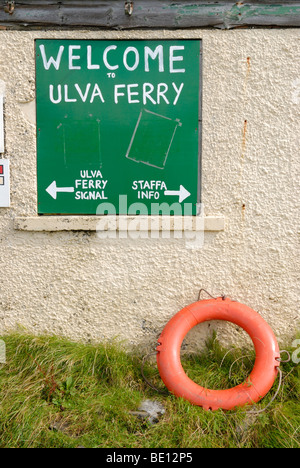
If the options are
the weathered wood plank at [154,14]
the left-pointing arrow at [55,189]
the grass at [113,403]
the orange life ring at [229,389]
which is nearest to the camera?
the grass at [113,403]

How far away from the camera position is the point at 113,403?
8.24 feet

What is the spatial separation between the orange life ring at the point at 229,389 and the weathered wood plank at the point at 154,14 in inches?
82.0

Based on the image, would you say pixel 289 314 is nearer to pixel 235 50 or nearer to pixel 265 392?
pixel 265 392

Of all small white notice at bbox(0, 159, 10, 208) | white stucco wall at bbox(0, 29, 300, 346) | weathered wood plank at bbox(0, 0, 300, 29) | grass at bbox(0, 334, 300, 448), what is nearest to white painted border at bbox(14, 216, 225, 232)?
white stucco wall at bbox(0, 29, 300, 346)

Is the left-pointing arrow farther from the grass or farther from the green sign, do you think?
the grass

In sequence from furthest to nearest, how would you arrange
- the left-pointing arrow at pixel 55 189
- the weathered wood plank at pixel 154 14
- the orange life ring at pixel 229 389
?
the left-pointing arrow at pixel 55 189 → the weathered wood plank at pixel 154 14 → the orange life ring at pixel 229 389

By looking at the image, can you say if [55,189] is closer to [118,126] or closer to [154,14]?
[118,126]

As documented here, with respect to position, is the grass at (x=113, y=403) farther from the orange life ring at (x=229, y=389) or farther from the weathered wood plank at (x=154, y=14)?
the weathered wood plank at (x=154, y=14)

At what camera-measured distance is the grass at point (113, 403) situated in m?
2.29

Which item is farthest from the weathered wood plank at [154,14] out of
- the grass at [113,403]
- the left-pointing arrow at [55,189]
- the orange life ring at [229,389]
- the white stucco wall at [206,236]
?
the grass at [113,403]

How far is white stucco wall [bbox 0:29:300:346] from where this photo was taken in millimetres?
2893

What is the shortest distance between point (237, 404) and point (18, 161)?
235 centimetres

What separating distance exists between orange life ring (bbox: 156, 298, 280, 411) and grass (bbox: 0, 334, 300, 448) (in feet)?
0.24

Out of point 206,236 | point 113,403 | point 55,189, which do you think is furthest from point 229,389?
point 55,189
